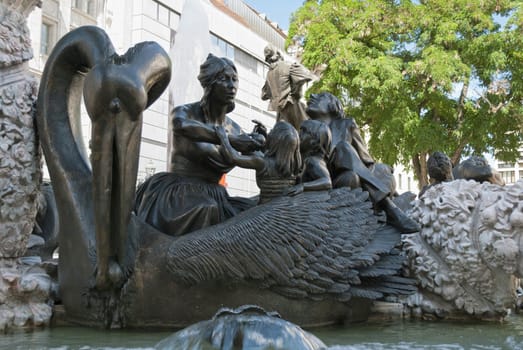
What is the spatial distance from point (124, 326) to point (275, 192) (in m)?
1.19

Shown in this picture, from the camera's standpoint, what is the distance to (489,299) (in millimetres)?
3941

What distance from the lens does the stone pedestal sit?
348cm

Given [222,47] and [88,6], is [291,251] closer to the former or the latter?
[88,6]

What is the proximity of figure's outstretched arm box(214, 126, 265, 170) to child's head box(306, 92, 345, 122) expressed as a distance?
1213 mm

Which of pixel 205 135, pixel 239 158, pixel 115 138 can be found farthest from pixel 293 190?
pixel 115 138

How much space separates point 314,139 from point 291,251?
0.96 metres

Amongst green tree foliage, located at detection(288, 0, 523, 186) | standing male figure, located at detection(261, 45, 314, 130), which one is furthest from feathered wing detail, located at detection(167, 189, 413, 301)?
green tree foliage, located at detection(288, 0, 523, 186)

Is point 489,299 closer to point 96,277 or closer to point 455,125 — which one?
Result: point 96,277

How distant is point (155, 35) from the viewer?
21.4 meters

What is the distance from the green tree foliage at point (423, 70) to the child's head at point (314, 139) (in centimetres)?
1319

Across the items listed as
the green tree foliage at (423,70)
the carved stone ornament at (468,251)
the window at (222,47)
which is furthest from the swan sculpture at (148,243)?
the window at (222,47)

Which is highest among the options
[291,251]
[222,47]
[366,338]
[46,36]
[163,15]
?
[163,15]

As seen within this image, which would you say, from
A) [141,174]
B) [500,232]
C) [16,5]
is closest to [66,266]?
[16,5]

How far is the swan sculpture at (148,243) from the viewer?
3.09m
